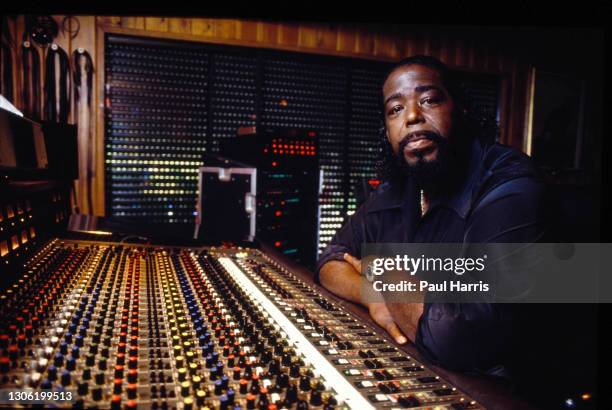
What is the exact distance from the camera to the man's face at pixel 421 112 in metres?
1.80

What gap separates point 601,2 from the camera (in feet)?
5.82

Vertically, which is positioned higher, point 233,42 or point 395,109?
point 233,42

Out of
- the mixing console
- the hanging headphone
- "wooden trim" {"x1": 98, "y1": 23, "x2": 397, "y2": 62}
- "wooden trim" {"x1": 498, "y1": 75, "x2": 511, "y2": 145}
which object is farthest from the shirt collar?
"wooden trim" {"x1": 498, "y1": 75, "x2": 511, "y2": 145}

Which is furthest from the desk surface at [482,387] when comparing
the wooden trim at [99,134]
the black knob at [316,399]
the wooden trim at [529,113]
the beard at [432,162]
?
the wooden trim at [529,113]

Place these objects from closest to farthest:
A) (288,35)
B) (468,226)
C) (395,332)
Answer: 1. (395,332)
2. (468,226)
3. (288,35)

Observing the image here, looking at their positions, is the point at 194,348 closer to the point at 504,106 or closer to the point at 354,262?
the point at 354,262

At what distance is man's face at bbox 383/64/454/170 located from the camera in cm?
180

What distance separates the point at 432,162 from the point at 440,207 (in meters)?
0.19

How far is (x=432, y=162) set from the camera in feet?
5.90

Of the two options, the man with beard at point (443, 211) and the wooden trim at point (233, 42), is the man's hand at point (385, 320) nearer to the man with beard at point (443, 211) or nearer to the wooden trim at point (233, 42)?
the man with beard at point (443, 211)

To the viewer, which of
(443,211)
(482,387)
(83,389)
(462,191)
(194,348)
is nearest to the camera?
(83,389)

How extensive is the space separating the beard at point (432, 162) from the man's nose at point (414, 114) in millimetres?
60

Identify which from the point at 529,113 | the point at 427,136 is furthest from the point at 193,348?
the point at 529,113

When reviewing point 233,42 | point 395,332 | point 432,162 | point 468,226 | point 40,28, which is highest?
point 233,42
